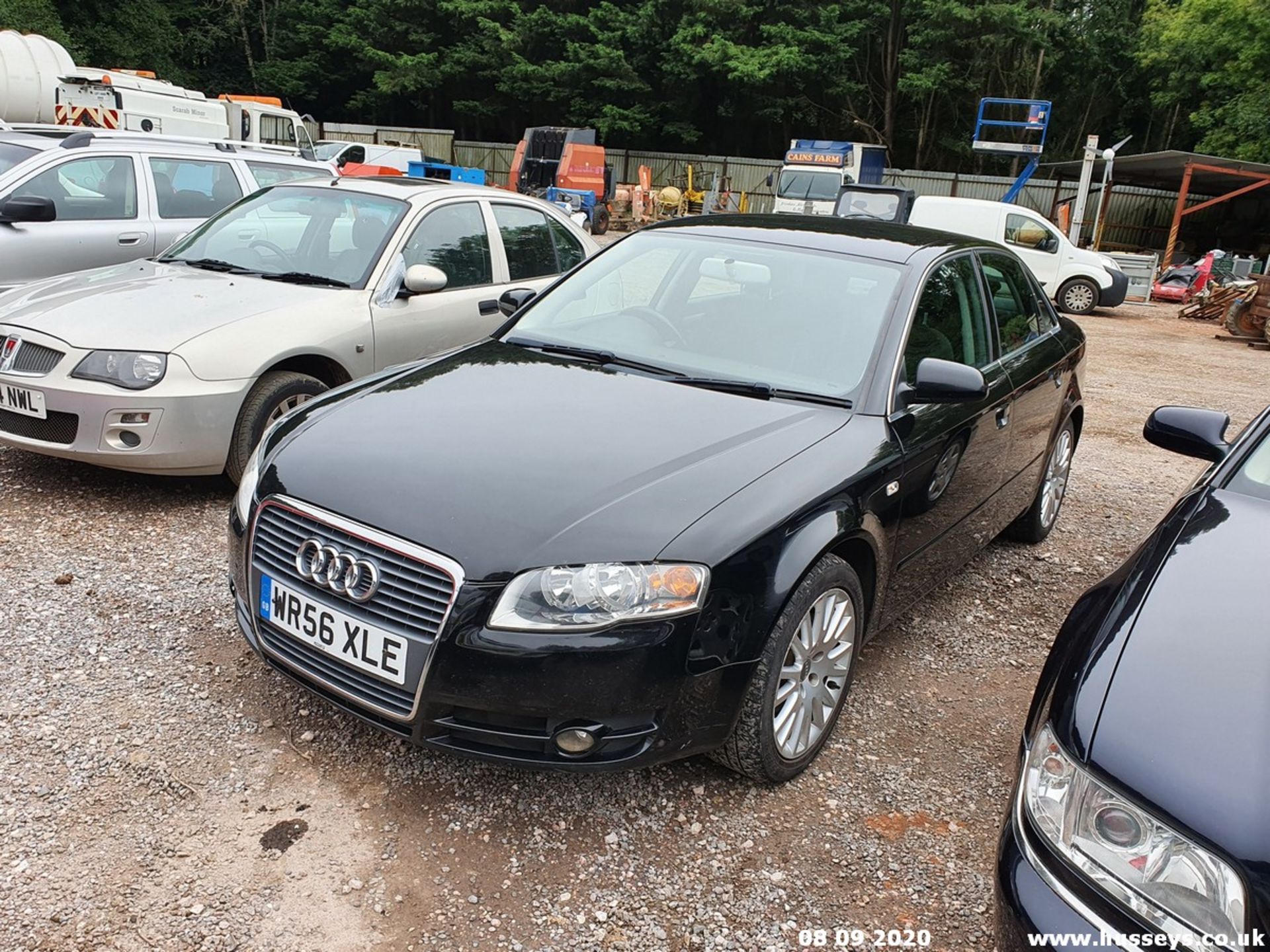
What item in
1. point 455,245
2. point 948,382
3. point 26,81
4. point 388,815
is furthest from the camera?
point 26,81

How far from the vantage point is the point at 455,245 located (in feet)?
17.5

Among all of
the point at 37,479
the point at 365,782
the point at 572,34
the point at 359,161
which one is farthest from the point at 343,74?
the point at 365,782

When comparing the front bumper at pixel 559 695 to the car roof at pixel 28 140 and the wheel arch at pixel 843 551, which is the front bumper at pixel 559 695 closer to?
the wheel arch at pixel 843 551

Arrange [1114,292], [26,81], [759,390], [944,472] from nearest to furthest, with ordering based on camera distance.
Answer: [759,390] < [944,472] < [1114,292] < [26,81]

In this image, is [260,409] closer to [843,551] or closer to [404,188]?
[404,188]

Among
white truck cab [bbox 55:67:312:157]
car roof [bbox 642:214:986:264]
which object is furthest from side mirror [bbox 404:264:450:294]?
white truck cab [bbox 55:67:312:157]

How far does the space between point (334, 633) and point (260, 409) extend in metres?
2.31

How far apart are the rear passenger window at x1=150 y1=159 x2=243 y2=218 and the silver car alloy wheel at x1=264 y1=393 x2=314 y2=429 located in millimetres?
3176

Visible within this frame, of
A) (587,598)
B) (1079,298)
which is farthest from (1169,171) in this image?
(587,598)

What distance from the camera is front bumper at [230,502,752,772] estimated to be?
223cm

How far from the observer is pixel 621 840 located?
251 centimetres

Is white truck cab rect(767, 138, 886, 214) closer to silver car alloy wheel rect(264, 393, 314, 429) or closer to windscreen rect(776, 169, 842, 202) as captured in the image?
windscreen rect(776, 169, 842, 202)

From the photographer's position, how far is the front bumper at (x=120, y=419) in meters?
4.02

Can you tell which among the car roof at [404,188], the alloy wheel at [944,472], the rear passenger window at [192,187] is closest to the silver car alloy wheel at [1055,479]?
the alloy wheel at [944,472]
